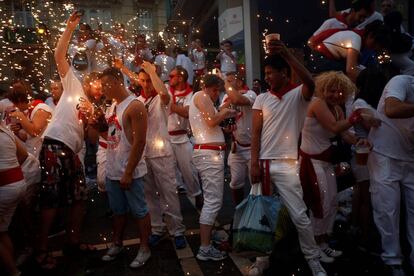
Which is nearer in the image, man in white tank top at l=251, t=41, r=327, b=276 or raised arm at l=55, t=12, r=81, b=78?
man in white tank top at l=251, t=41, r=327, b=276

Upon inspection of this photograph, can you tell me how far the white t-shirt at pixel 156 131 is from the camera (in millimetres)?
4531

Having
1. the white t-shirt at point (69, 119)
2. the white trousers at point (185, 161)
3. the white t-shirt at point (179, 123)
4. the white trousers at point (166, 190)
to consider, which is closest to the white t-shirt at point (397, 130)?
the white trousers at point (166, 190)

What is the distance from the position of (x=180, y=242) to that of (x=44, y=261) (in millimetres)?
1592

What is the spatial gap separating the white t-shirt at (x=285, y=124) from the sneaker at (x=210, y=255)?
1.33 m

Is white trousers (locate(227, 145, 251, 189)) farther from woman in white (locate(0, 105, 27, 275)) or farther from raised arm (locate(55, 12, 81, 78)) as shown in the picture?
woman in white (locate(0, 105, 27, 275))

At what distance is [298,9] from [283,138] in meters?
12.9

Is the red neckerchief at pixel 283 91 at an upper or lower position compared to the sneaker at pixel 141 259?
upper

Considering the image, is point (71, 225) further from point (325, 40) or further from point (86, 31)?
point (325, 40)

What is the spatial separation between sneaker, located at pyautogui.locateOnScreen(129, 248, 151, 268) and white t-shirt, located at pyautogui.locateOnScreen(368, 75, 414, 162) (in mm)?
2729

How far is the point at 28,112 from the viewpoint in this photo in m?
5.18

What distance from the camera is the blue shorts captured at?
3.99 meters

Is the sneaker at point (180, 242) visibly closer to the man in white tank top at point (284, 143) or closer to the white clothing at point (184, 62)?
the man in white tank top at point (284, 143)

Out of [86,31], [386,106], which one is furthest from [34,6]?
[386,106]

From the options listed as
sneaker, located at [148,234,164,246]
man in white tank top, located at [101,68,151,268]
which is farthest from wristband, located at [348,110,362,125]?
sneaker, located at [148,234,164,246]
